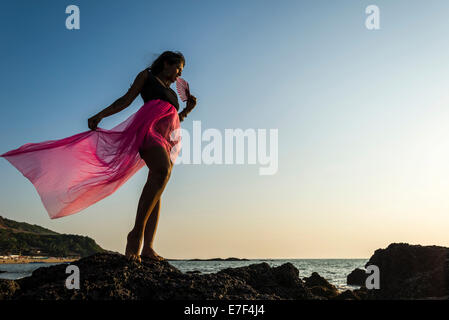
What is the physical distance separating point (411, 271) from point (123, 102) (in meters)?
7.36

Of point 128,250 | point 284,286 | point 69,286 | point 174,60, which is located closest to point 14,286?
point 69,286

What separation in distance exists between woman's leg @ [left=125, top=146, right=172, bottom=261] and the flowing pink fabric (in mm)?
197

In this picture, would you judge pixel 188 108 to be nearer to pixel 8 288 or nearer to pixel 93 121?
pixel 93 121

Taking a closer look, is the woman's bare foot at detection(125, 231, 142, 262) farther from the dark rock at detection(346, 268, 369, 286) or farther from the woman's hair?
the dark rock at detection(346, 268, 369, 286)

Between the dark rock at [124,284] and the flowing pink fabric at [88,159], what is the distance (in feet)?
2.75

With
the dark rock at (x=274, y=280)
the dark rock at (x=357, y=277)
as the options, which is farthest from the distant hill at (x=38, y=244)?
the dark rock at (x=274, y=280)

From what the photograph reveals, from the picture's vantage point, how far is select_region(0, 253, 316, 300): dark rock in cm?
306

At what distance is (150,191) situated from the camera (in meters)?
4.01

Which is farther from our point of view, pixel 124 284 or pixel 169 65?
pixel 169 65

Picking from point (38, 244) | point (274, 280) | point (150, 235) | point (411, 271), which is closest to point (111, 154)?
point (150, 235)

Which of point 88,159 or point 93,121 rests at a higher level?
point 93,121

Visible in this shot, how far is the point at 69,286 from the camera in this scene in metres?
3.15
